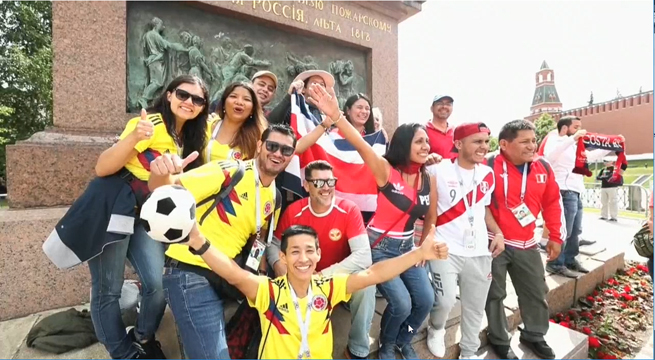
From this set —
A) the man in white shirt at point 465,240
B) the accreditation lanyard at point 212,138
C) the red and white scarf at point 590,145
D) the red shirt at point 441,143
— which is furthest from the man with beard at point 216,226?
the red and white scarf at point 590,145

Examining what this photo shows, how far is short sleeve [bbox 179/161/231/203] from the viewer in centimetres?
213

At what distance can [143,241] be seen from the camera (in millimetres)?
2426

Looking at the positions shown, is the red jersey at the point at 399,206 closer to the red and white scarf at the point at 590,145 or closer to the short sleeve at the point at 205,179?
the short sleeve at the point at 205,179

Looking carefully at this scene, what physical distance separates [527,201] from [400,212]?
4.37 ft

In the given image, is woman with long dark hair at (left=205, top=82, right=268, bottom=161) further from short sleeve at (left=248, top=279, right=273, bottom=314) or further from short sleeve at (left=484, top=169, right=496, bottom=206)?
short sleeve at (left=484, top=169, right=496, bottom=206)

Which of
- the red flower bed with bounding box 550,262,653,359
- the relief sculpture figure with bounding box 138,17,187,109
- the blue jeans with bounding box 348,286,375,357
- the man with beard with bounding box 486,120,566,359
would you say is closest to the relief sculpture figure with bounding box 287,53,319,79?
the relief sculpture figure with bounding box 138,17,187,109

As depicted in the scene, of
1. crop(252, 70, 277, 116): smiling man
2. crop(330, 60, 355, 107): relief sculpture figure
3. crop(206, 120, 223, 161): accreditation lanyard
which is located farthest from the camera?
crop(330, 60, 355, 107): relief sculpture figure

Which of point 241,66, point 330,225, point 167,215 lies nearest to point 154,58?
point 241,66

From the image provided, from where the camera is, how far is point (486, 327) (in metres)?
3.26

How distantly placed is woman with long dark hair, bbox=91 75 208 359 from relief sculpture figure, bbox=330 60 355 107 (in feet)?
12.7

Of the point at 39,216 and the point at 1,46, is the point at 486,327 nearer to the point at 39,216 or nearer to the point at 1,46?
the point at 39,216

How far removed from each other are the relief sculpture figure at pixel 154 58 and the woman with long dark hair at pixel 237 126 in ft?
7.01

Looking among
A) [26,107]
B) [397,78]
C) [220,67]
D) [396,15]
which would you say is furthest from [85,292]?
[26,107]

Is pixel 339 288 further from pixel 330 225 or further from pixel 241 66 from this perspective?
pixel 241 66
